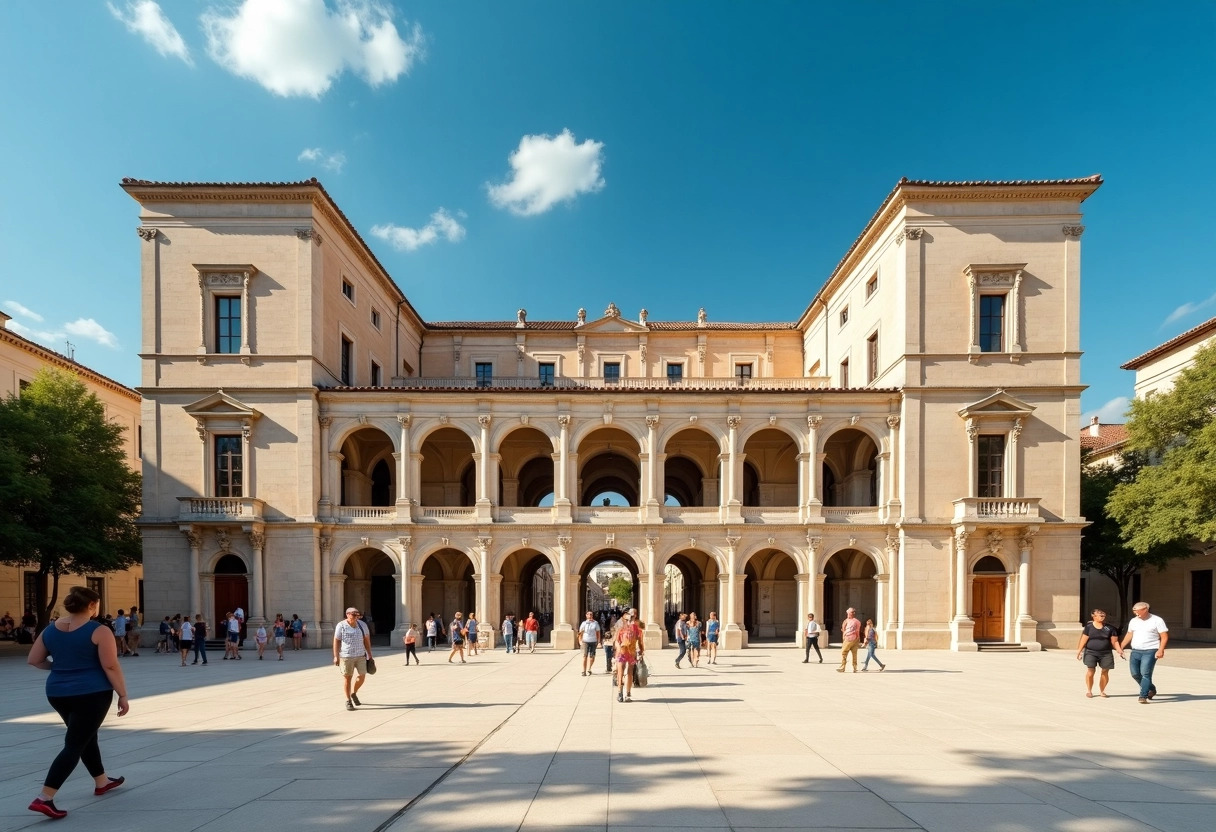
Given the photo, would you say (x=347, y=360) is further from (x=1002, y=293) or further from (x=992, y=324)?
(x=1002, y=293)

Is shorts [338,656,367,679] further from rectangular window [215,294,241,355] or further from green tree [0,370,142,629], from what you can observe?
green tree [0,370,142,629]

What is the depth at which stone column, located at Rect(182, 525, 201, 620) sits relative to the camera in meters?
27.0

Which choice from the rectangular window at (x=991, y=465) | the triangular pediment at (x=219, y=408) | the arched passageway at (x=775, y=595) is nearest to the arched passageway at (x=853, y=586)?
the arched passageway at (x=775, y=595)

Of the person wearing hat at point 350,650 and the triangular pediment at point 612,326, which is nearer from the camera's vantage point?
the person wearing hat at point 350,650

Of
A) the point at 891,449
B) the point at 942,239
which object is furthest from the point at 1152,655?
the point at 942,239

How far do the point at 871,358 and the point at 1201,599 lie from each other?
66.6 ft

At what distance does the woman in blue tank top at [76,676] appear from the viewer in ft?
20.4

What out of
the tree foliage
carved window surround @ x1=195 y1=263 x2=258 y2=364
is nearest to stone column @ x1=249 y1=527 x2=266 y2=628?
carved window surround @ x1=195 y1=263 x2=258 y2=364

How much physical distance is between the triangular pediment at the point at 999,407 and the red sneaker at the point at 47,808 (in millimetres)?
29495

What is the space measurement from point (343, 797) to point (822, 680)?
13.7 meters

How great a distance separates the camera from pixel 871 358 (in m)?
31.8

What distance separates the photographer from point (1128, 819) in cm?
640

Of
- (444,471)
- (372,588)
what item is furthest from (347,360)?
(372,588)

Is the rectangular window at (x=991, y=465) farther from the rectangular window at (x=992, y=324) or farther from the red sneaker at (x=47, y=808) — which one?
the red sneaker at (x=47, y=808)
